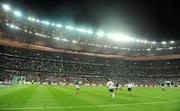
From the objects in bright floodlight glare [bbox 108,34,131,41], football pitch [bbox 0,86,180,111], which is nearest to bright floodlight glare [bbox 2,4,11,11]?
bright floodlight glare [bbox 108,34,131,41]

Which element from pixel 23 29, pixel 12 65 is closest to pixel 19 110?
pixel 12 65

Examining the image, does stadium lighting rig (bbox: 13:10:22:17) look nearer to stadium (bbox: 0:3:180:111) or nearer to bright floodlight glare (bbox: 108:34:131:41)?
stadium (bbox: 0:3:180:111)

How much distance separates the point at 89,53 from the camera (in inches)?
4604

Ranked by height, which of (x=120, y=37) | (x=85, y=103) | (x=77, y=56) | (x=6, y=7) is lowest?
(x=85, y=103)

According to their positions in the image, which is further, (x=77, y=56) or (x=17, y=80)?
(x=77, y=56)

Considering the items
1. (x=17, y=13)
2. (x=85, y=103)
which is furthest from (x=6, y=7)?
(x=85, y=103)

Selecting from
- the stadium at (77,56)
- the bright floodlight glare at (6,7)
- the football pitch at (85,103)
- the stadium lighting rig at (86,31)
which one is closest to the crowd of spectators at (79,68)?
the stadium at (77,56)

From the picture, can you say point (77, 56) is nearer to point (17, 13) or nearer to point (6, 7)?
point (17, 13)

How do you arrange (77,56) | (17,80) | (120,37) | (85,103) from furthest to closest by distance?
(77,56)
(120,37)
(17,80)
(85,103)

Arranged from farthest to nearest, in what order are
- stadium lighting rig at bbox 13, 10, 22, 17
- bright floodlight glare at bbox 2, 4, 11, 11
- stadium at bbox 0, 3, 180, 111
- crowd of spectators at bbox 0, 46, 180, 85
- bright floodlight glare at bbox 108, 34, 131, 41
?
1. bright floodlight glare at bbox 108, 34, 131, 41
2. crowd of spectators at bbox 0, 46, 180, 85
3. stadium at bbox 0, 3, 180, 111
4. stadium lighting rig at bbox 13, 10, 22, 17
5. bright floodlight glare at bbox 2, 4, 11, 11

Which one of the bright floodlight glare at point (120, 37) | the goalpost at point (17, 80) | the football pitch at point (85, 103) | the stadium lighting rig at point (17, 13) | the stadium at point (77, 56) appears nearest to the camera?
the football pitch at point (85, 103)

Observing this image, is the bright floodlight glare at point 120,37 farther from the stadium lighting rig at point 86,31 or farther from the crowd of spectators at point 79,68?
the crowd of spectators at point 79,68

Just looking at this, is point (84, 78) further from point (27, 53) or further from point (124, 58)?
point (124, 58)

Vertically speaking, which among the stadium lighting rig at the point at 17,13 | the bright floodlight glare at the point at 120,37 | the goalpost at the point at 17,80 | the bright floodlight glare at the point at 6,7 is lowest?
the goalpost at the point at 17,80
